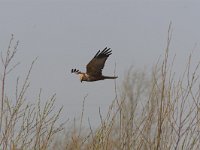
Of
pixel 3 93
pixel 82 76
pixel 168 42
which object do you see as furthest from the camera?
pixel 82 76

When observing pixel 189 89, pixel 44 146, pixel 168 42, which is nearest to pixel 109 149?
pixel 44 146

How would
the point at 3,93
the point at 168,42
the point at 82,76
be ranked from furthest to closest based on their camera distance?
the point at 82,76, the point at 3,93, the point at 168,42

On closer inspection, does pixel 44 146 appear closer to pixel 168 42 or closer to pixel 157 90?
pixel 157 90

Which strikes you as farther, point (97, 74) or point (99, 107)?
point (97, 74)

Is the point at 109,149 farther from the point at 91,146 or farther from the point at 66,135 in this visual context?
the point at 66,135

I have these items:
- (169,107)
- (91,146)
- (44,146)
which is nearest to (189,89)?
(169,107)

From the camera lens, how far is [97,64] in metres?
2.68

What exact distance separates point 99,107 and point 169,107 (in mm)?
409

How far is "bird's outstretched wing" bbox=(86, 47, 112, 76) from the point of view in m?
2.61

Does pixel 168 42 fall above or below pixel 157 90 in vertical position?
above

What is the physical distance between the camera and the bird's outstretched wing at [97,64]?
8.55ft

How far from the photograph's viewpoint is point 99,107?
2041 mm

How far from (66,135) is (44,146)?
0.64 m

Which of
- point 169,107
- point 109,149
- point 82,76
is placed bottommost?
point 109,149
